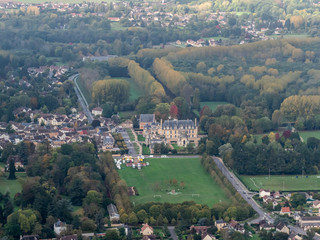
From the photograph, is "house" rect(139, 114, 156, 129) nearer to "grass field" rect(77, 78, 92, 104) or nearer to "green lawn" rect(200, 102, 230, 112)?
"green lawn" rect(200, 102, 230, 112)

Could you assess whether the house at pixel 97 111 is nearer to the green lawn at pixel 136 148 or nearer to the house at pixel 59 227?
the green lawn at pixel 136 148

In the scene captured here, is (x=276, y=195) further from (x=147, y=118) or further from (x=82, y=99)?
(x=82, y=99)

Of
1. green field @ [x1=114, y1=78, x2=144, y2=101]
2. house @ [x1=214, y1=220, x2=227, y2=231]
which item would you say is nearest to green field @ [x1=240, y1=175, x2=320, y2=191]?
house @ [x1=214, y1=220, x2=227, y2=231]

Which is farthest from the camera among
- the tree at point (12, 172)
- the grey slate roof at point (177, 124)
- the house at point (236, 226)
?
the grey slate roof at point (177, 124)

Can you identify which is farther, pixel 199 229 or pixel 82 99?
pixel 82 99

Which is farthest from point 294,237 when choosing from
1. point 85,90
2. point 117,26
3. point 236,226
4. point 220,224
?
point 117,26

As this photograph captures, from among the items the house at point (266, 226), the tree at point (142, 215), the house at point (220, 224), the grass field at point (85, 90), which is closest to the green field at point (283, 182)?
the house at point (266, 226)

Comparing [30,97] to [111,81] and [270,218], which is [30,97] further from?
[270,218]
